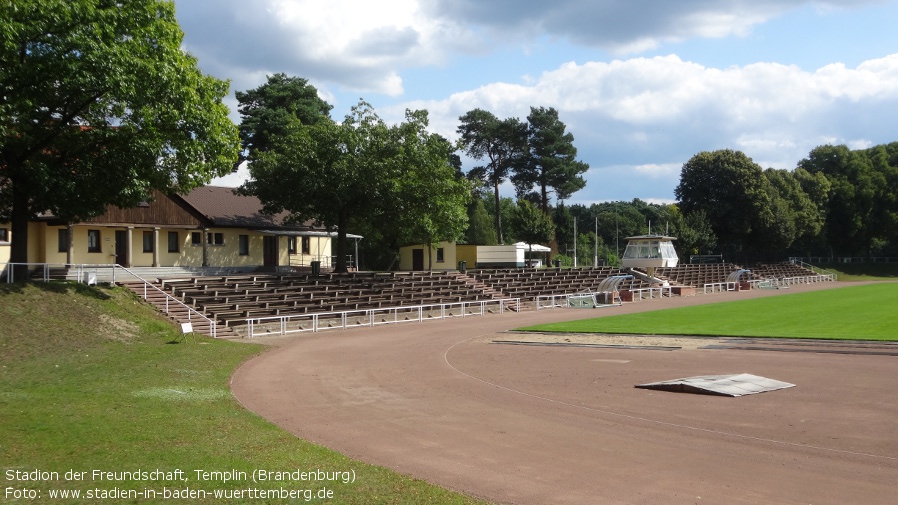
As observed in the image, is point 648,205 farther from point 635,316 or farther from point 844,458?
point 844,458

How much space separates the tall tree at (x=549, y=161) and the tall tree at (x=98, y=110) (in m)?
56.5

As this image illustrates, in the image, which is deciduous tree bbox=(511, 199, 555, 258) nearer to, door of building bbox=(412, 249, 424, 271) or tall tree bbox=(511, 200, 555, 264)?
tall tree bbox=(511, 200, 555, 264)

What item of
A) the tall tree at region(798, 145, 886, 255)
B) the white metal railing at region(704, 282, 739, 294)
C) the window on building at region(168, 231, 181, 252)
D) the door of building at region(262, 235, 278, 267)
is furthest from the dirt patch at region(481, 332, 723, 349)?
the tall tree at region(798, 145, 886, 255)

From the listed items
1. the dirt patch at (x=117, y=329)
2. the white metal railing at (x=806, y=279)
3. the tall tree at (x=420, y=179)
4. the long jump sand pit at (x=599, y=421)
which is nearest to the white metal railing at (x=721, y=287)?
the white metal railing at (x=806, y=279)

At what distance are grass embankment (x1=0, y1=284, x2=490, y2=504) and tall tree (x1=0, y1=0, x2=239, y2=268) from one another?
5614 mm

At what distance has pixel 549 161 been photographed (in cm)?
8106

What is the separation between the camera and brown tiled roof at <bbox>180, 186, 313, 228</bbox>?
147 ft

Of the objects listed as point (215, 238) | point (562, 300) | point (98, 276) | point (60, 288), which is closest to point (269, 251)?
point (215, 238)

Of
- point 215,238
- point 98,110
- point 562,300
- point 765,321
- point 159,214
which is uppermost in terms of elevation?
point 98,110

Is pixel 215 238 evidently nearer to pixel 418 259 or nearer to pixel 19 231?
pixel 19 231

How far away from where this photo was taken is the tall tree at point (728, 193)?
85250 millimetres

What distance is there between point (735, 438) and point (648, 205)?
150 meters

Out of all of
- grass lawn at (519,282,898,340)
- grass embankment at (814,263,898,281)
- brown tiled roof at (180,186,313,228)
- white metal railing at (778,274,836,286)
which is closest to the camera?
grass lawn at (519,282,898,340)

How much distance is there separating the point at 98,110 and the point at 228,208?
20913 millimetres
